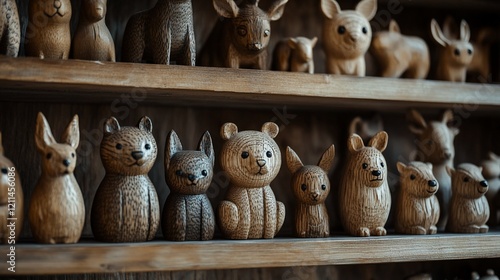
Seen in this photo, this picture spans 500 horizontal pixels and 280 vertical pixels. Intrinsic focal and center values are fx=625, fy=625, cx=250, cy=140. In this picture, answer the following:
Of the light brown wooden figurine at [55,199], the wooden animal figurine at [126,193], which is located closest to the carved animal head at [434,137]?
the wooden animal figurine at [126,193]

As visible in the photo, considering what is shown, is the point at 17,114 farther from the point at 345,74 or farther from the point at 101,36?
the point at 345,74

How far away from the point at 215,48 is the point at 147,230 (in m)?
0.42

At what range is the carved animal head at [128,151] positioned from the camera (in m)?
1.07

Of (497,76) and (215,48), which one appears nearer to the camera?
(215,48)

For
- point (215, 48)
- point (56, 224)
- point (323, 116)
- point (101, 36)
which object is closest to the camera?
point (56, 224)

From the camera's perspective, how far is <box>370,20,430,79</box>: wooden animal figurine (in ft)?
4.55

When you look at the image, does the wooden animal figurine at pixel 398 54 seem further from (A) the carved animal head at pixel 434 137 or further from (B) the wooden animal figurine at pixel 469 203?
(B) the wooden animal figurine at pixel 469 203

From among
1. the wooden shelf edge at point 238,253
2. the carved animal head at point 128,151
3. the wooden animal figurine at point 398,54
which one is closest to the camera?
the wooden shelf edge at point 238,253

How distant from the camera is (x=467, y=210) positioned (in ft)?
4.26

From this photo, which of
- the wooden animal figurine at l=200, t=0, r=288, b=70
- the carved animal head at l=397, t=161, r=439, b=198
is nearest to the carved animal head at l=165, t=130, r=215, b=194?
the wooden animal figurine at l=200, t=0, r=288, b=70

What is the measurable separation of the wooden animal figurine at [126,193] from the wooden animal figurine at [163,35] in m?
0.16

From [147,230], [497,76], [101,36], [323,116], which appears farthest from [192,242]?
[497,76]

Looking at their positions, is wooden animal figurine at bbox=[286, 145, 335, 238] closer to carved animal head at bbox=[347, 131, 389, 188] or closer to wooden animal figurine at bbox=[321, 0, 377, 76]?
carved animal head at bbox=[347, 131, 389, 188]

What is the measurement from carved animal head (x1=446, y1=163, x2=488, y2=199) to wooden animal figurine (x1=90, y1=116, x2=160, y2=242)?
64 cm
